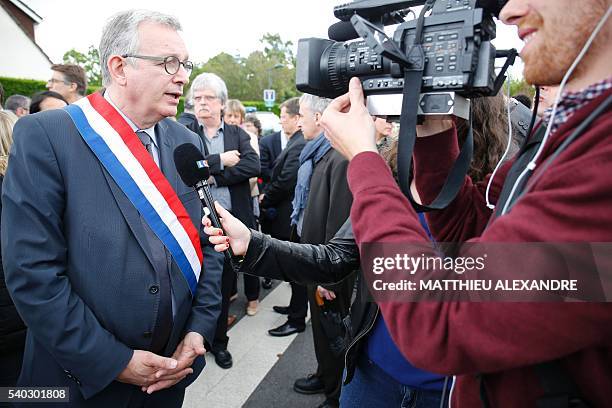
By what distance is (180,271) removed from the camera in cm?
174

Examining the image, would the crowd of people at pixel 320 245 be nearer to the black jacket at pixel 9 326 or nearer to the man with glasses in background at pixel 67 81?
the black jacket at pixel 9 326

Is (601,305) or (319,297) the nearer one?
(601,305)

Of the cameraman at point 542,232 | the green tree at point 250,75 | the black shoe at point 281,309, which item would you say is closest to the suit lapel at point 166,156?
the cameraman at point 542,232

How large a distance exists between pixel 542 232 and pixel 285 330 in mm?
3690

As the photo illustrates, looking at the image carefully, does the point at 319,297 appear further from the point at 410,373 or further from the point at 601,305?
the point at 601,305

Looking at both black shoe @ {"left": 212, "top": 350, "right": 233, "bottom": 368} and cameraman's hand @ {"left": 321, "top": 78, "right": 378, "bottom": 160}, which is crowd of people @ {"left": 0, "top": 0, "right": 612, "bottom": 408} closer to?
cameraman's hand @ {"left": 321, "top": 78, "right": 378, "bottom": 160}

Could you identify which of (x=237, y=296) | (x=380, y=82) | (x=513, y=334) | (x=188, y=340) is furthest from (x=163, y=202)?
(x=237, y=296)

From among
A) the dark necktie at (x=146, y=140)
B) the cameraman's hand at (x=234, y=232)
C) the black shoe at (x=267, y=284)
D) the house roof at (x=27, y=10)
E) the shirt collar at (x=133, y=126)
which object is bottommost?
the black shoe at (x=267, y=284)

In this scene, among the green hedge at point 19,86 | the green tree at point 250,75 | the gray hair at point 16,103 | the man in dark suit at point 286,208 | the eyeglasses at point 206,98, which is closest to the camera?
the eyeglasses at point 206,98

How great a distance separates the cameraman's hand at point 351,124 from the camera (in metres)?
1.05

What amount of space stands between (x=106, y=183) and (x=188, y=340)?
0.73m

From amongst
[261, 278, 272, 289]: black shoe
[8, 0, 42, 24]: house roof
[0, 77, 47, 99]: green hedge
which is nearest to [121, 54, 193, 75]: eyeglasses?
[261, 278, 272, 289]: black shoe

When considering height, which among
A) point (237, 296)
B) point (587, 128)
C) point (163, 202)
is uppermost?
point (587, 128)

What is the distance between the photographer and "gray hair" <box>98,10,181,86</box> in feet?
5.77
